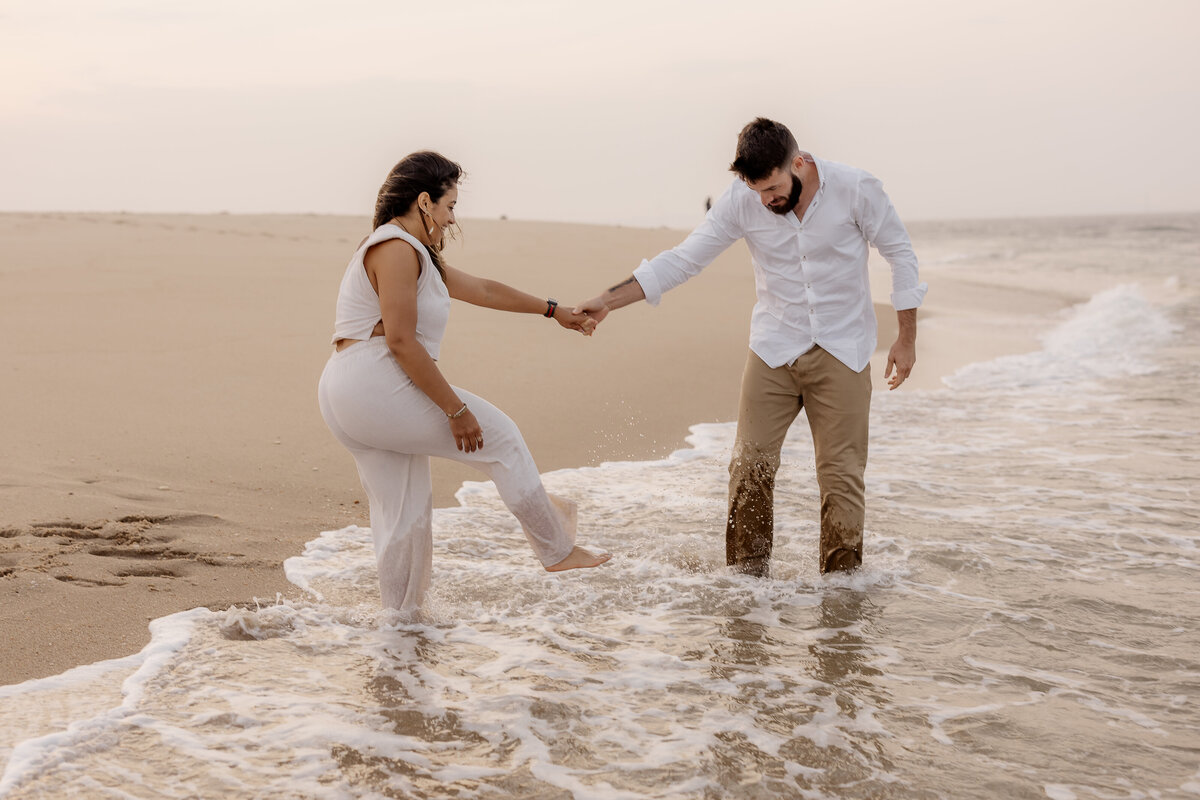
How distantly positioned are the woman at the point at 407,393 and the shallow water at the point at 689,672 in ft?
1.49

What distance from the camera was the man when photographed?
4.35 meters

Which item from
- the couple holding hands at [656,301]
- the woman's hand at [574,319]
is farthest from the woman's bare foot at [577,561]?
the woman's hand at [574,319]

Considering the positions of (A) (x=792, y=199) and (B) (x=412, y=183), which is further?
(A) (x=792, y=199)

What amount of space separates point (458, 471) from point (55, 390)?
292 cm

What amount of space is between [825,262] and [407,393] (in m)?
1.93

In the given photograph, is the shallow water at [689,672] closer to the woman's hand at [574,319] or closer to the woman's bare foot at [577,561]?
the woman's bare foot at [577,561]

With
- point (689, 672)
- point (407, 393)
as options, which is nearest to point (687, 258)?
point (407, 393)

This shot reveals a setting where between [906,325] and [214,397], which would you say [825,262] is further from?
[214,397]

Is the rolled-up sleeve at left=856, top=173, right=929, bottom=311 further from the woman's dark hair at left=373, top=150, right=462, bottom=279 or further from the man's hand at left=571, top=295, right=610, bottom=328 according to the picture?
the woman's dark hair at left=373, top=150, right=462, bottom=279

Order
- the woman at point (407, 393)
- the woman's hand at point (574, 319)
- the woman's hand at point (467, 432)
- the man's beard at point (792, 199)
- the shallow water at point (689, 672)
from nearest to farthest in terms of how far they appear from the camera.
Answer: the shallow water at point (689, 672) → the woman at point (407, 393) → the woman's hand at point (467, 432) → the man's beard at point (792, 199) → the woman's hand at point (574, 319)

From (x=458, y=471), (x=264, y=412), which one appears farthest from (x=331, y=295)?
(x=458, y=471)

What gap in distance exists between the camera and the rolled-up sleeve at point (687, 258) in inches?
184

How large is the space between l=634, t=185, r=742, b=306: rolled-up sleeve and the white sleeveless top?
1251mm

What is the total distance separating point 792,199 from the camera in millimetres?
4324
